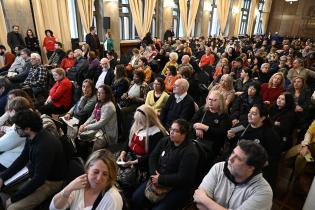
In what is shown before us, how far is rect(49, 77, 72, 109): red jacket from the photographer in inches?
141

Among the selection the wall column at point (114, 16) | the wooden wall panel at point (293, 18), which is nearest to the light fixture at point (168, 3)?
the wall column at point (114, 16)

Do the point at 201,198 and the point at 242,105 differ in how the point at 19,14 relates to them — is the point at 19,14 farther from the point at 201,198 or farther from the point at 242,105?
the point at 201,198

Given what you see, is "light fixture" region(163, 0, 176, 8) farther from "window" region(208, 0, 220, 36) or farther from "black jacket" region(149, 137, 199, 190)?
"black jacket" region(149, 137, 199, 190)

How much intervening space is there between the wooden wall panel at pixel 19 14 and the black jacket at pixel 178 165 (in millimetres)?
6743

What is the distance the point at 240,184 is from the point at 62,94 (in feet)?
9.95

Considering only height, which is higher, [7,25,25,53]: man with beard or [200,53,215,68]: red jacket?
[7,25,25,53]: man with beard

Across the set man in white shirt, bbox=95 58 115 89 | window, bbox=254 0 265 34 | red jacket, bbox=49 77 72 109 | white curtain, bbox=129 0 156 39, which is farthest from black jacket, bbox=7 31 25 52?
window, bbox=254 0 265 34

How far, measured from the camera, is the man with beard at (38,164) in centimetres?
173

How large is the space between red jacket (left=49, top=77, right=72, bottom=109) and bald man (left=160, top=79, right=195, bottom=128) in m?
1.60

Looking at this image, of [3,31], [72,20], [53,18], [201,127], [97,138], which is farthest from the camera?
[72,20]

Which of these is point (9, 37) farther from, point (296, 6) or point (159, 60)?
point (296, 6)

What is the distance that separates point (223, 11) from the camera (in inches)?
556

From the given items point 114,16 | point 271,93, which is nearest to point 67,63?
point 114,16

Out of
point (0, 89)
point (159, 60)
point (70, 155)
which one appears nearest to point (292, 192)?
point (70, 155)
